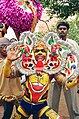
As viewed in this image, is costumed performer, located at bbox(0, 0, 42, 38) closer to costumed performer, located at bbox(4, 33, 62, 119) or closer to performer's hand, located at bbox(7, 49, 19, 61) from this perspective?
costumed performer, located at bbox(4, 33, 62, 119)

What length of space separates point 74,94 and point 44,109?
144 cm

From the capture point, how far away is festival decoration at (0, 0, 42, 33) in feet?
18.2

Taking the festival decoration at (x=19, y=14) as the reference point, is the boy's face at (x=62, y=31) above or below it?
below

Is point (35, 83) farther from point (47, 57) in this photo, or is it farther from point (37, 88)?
point (47, 57)

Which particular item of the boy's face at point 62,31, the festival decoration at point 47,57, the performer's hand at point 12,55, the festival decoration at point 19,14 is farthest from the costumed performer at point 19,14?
the performer's hand at point 12,55

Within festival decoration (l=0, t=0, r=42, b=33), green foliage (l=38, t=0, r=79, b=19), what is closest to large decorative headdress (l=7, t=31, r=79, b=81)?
festival decoration (l=0, t=0, r=42, b=33)

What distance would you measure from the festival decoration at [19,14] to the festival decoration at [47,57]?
618 mm

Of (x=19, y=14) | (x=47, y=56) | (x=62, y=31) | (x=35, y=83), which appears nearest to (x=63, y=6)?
(x=62, y=31)

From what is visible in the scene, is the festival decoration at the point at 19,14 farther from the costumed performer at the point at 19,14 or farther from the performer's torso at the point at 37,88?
the performer's torso at the point at 37,88

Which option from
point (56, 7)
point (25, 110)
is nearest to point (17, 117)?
point (25, 110)

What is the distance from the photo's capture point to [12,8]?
18.2ft

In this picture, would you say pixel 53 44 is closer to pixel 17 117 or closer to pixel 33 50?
pixel 33 50

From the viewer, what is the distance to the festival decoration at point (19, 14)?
5.55 metres

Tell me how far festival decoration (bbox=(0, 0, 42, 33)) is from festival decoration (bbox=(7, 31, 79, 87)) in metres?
0.62
